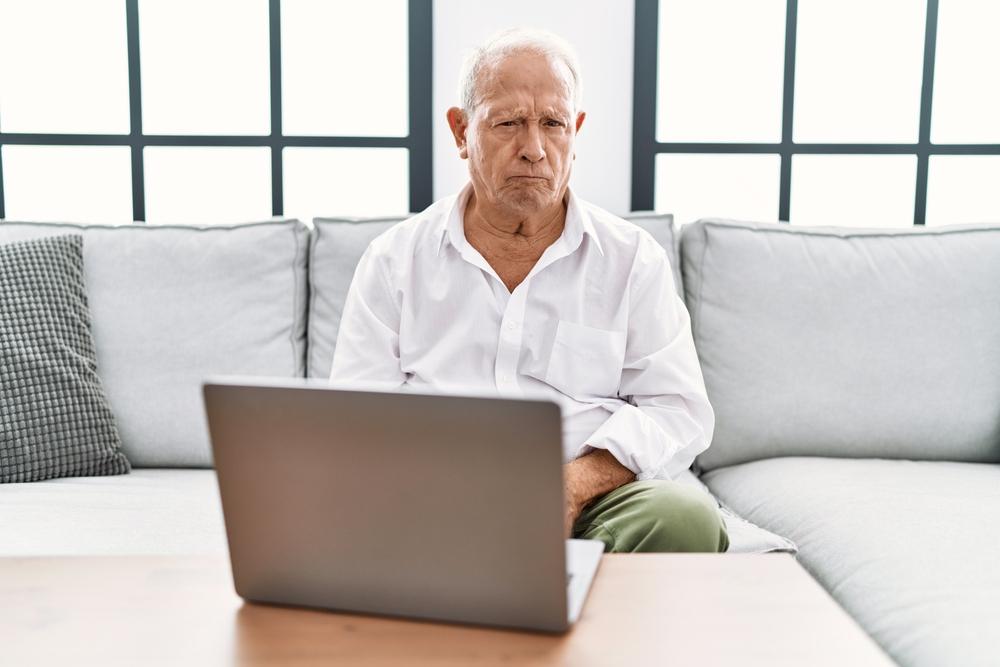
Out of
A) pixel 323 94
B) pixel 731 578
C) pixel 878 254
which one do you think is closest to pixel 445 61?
pixel 323 94

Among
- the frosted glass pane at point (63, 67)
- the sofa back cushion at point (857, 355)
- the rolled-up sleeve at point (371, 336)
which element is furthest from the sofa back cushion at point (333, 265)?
the frosted glass pane at point (63, 67)

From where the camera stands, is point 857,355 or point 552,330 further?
point 857,355

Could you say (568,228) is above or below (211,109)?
below

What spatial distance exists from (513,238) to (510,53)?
1.13 ft

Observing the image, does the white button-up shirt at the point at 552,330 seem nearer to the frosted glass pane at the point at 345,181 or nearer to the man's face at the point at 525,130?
the man's face at the point at 525,130

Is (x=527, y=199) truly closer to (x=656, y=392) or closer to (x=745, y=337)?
(x=656, y=392)

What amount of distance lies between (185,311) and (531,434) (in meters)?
1.44

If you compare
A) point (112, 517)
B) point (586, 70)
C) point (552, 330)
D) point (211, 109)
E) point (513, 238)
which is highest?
point (586, 70)

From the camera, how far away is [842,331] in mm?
1787

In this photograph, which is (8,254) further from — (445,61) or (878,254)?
(878,254)

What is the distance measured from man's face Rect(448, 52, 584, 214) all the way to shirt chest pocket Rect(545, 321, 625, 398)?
25 cm

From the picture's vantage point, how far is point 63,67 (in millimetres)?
2309

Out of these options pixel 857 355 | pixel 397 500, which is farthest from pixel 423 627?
pixel 857 355

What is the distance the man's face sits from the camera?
56.5 inches
